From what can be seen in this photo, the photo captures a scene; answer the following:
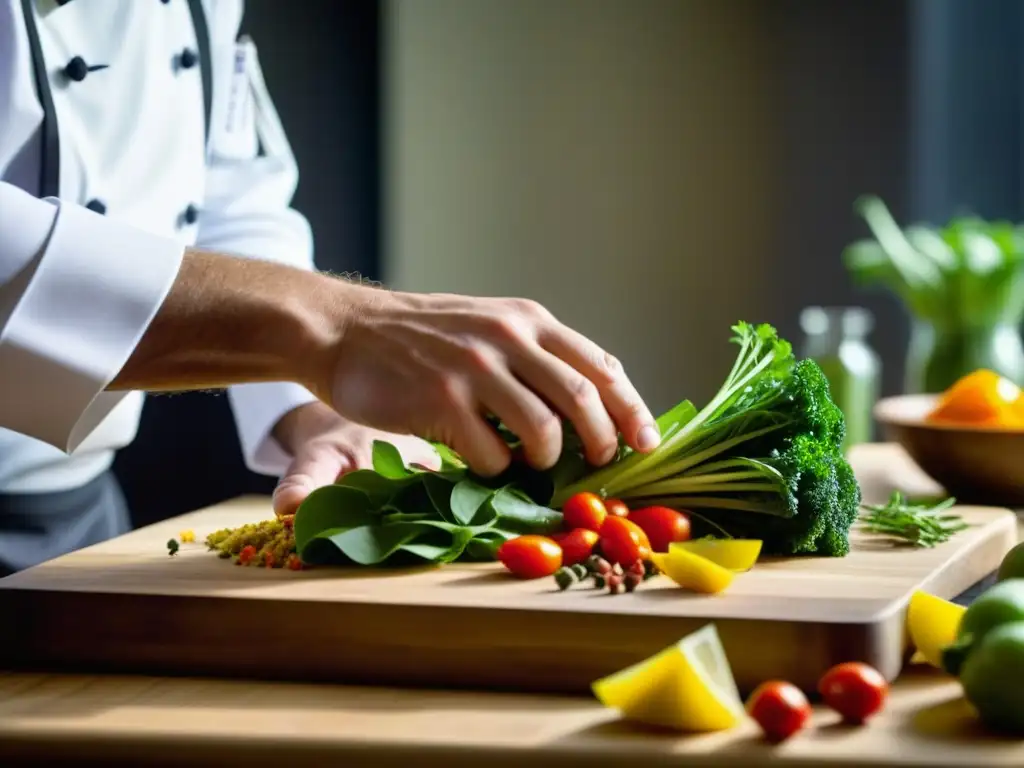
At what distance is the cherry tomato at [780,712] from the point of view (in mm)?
A: 785

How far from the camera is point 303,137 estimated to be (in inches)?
120

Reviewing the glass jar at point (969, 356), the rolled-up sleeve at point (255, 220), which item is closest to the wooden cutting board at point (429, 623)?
the rolled-up sleeve at point (255, 220)

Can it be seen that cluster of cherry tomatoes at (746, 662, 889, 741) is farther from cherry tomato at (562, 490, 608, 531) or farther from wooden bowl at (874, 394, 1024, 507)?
wooden bowl at (874, 394, 1024, 507)

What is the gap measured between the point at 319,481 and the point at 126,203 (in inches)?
18.2

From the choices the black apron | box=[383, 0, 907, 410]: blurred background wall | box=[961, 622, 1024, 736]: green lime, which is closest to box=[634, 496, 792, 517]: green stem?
box=[961, 622, 1024, 736]: green lime

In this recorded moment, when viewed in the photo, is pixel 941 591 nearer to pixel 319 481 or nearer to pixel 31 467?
pixel 319 481

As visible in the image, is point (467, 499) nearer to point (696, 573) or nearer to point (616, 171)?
point (696, 573)

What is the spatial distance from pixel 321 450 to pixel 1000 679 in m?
0.86

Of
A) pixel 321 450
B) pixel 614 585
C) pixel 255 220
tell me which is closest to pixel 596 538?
pixel 614 585

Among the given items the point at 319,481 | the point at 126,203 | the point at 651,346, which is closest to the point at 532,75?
the point at 651,346

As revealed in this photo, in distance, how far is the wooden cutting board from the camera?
924 millimetres

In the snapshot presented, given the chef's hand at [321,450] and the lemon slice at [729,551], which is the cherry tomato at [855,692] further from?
the chef's hand at [321,450]

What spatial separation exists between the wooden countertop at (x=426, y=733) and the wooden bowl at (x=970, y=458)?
2.56 feet

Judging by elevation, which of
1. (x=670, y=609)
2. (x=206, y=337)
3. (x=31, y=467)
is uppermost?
(x=206, y=337)
